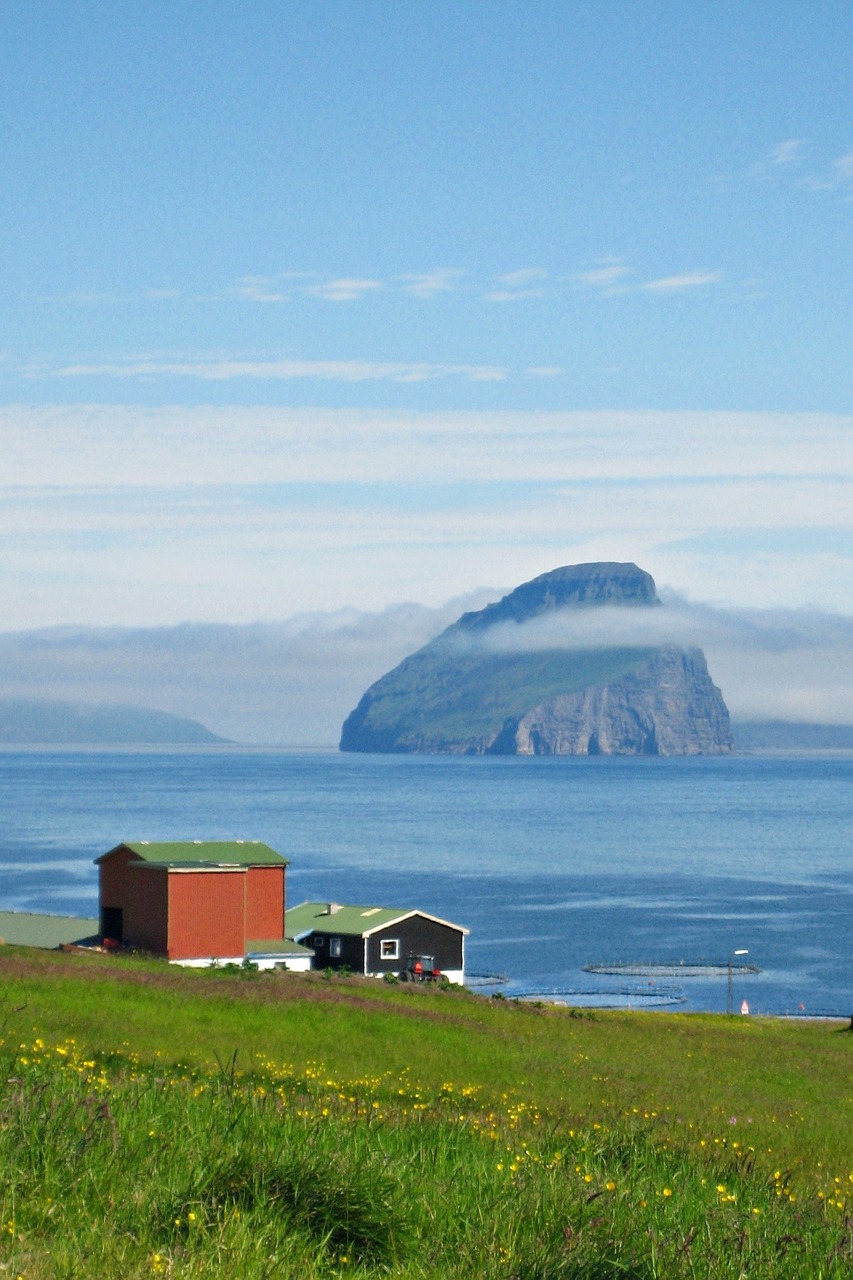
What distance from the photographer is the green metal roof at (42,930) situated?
65250 millimetres

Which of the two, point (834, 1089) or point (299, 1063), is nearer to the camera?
point (299, 1063)

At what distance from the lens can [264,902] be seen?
69938 mm

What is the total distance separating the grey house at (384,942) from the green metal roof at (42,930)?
12085mm

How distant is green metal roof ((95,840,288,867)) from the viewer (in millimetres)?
67062

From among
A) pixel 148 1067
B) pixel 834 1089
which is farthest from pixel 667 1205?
pixel 834 1089

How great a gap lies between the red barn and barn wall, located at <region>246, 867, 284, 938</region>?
5 cm

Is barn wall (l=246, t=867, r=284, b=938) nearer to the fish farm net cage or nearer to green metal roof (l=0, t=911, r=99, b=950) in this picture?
green metal roof (l=0, t=911, r=99, b=950)

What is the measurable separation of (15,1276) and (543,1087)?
22747mm

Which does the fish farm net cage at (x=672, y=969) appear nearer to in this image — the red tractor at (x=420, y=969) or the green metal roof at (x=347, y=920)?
the green metal roof at (x=347, y=920)

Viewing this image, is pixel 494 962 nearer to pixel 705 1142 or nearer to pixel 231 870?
pixel 231 870

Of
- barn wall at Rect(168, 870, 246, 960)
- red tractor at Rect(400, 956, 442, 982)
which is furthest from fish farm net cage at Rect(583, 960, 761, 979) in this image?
barn wall at Rect(168, 870, 246, 960)

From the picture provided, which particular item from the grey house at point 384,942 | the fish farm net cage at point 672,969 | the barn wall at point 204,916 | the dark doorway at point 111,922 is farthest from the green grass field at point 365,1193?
the fish farm net cage at point 672,969

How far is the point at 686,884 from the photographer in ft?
505

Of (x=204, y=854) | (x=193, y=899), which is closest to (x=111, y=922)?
(x=193, y=899)
